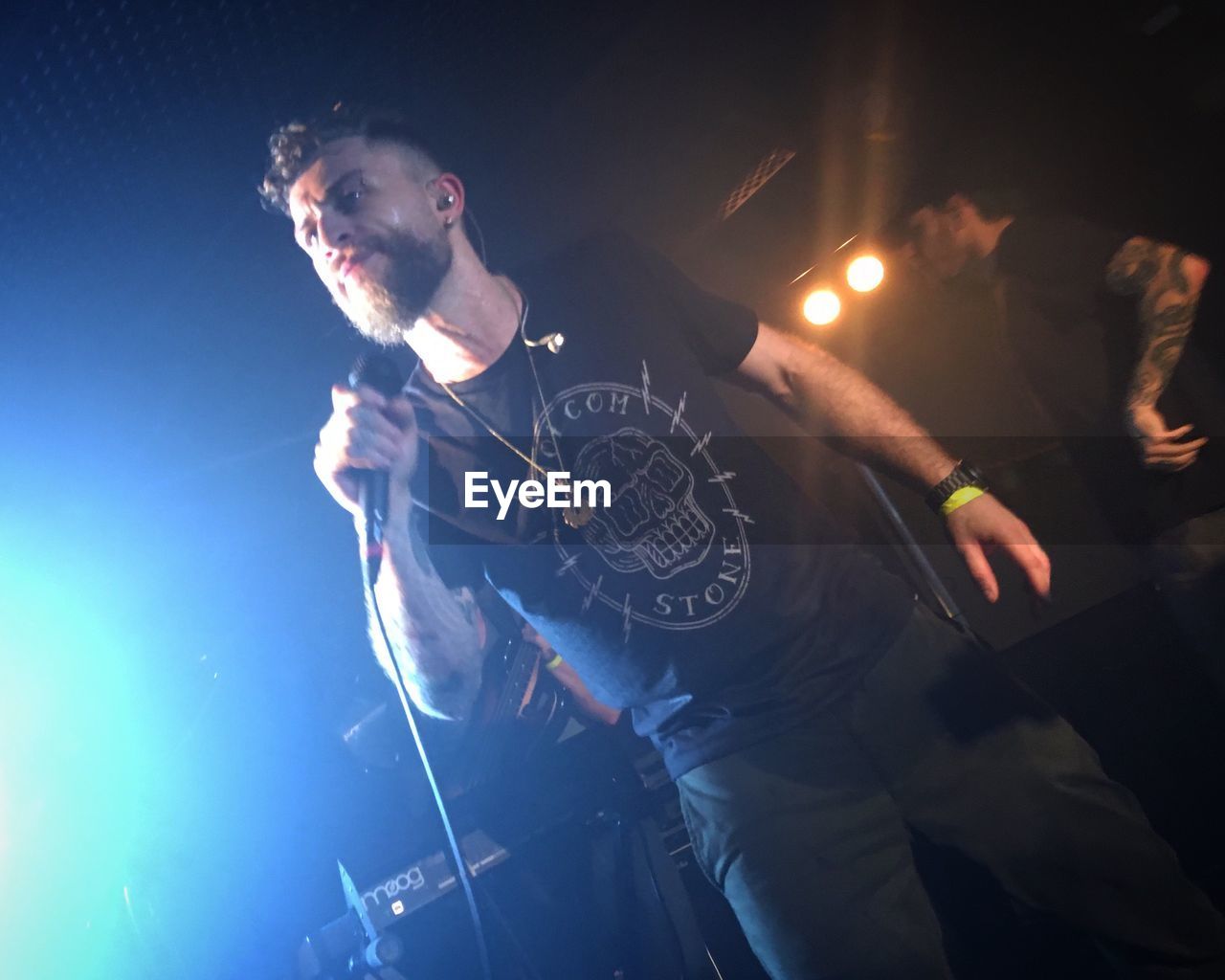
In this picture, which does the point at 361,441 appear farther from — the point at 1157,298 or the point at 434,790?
the point at 1157,298

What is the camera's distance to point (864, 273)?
4.90 ft

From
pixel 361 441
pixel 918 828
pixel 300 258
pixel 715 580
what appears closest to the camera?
pixel 918 828

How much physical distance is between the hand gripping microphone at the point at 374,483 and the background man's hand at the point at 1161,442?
1.59 metres

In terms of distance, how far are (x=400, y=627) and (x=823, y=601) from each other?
32.8 inches

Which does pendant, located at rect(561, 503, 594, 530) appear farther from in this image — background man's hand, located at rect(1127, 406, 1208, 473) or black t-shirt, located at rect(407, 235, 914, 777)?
background man's hand, located at rect(1127, 406, 1208, 473)

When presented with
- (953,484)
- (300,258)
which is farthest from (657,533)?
(300,258)

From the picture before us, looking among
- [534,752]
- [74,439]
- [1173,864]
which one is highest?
[74,439]

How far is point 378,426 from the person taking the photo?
1341mm

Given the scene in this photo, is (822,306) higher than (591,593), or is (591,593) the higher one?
(822,306)

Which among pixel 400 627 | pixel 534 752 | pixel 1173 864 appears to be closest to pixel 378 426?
pixel 400 627

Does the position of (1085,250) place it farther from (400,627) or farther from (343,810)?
(343,810)

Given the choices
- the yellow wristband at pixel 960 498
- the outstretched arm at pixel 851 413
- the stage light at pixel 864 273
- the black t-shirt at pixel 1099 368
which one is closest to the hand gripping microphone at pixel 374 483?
the outstretched arm at pixel 851 413

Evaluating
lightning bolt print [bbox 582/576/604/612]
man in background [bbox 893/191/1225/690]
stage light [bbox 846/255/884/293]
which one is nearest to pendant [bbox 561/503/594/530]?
lightning bolt print [bbox 582/576/604/612]

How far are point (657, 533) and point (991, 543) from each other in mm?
661
